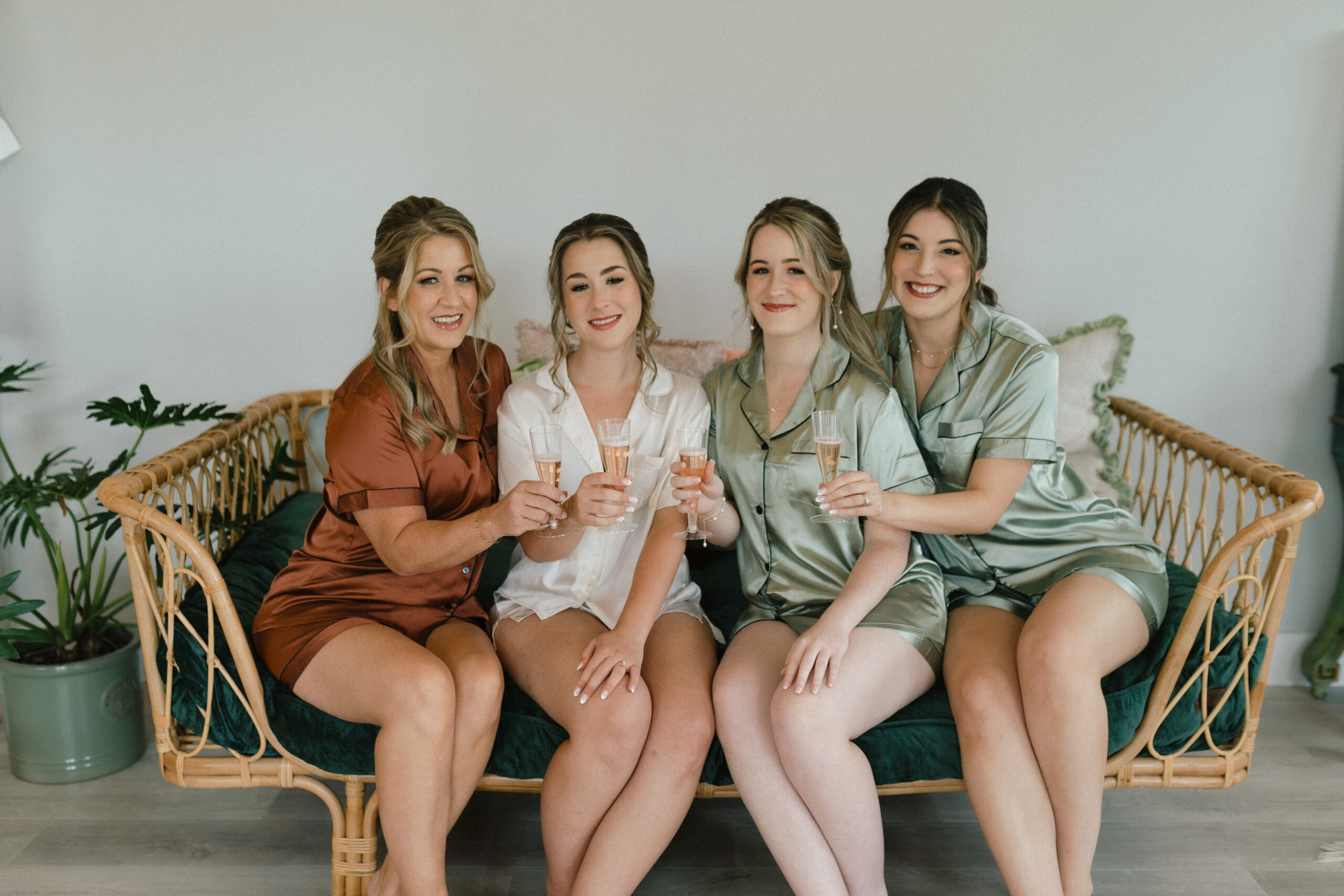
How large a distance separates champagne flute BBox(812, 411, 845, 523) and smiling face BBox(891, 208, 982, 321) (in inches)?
17.5

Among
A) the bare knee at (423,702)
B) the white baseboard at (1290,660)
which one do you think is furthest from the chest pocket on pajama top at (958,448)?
the white baseboard at (1290,660)

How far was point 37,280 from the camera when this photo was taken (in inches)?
122

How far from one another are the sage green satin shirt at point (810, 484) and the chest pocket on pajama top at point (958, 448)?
10cm

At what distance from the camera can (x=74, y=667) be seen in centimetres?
262

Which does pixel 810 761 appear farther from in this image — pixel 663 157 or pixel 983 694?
pixel 663 157

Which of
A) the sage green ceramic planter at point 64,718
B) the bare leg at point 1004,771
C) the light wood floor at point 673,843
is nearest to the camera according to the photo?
the bare leg at point 1004,771

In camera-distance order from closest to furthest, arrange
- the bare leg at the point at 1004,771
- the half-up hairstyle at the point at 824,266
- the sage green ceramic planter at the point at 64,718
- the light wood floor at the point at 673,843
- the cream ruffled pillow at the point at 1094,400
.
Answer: the bare leg at the point at 1004,771 < the half-up hairstyle at the point at 824,266 < the light wood floor at the point at 673,843 < the sage green ceramic planter at the point at 64,718 < the cream ruffled pillow at the point at 1094,400

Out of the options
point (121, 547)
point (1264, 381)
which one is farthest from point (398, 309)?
point (1264, 381)

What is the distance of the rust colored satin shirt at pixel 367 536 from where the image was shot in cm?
207

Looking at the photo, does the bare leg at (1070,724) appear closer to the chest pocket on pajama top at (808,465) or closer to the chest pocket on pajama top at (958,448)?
the chest pocket on pajama top at (958,448)

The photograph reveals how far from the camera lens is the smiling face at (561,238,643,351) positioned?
7.09 ft

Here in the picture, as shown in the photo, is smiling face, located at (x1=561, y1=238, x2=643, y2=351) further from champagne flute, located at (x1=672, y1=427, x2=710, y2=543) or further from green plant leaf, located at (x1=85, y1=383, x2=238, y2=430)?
green plant leaf, located at (x1=85, y1=383, x2=238, y2=430)

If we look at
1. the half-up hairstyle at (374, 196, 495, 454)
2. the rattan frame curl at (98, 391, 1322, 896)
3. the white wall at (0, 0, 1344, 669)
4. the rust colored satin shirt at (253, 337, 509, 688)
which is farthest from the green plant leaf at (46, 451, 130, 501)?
the half-up hairstyle at (374, 196, 495, 454)

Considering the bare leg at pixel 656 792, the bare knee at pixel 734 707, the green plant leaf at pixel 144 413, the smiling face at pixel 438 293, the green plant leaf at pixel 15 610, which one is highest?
the smiling face at pixel 438 293
